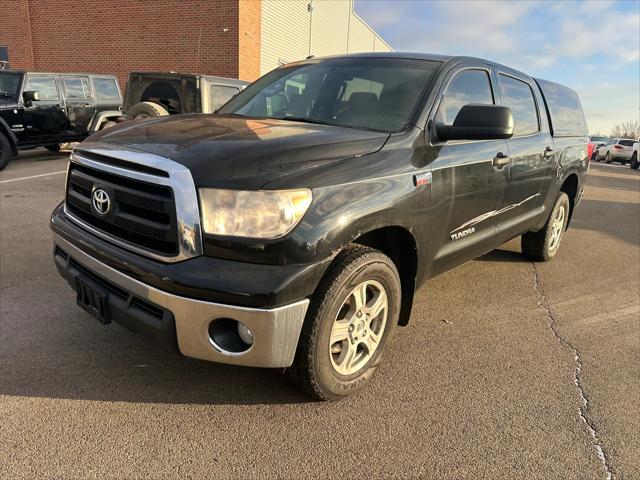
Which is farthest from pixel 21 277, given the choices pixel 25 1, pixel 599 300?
pixel 25 1

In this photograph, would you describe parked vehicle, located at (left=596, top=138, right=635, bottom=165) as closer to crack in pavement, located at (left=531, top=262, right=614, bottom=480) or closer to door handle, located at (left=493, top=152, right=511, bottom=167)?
crack in pavement, located at (left=531, top=262, right=614, bottom=480)

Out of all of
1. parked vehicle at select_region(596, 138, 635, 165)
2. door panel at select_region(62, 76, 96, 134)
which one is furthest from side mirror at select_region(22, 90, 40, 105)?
parked vehicle at select_region(596, 138, 635, 165)

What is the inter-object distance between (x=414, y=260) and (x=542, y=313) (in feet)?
5.82

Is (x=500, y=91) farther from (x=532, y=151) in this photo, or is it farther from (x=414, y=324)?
(x=414, y=324)

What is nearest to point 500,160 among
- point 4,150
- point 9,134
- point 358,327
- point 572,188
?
point 358,327

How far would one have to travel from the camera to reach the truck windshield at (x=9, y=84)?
10422 millimetres

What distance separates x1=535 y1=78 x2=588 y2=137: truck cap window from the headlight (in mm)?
3837

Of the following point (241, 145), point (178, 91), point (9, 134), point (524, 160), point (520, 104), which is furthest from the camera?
point (9, 134)

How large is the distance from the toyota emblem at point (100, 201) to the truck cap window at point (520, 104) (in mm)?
3151

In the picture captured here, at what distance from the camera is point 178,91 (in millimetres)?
8742

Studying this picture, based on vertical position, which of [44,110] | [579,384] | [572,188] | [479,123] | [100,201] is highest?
[479,123]

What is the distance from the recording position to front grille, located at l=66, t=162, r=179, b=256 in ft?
7.20

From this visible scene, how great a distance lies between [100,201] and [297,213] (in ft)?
3.58

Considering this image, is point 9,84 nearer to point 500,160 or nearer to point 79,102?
point 79,102
